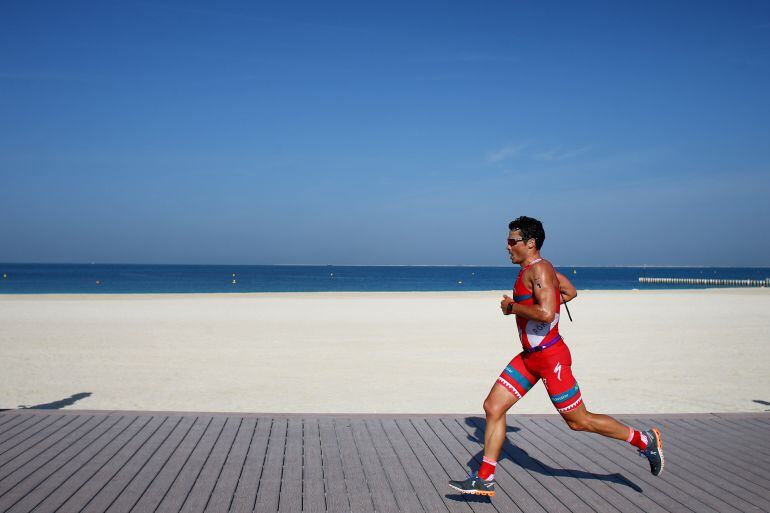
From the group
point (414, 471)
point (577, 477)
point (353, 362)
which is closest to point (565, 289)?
point (577, 477)

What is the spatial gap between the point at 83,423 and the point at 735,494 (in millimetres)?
5746

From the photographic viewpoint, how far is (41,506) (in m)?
4.18

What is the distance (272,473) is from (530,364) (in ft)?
6.98

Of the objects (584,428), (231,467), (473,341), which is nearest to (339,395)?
(231,467)

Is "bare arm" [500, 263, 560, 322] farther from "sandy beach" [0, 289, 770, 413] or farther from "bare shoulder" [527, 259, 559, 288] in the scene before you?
"sandy beach" [0, 289, 770, 413]

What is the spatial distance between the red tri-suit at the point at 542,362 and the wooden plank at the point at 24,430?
164 inches

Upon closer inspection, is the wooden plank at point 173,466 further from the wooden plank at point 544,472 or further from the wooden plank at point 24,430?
the wooden plank at point 544,472

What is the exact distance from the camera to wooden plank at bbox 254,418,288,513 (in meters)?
4.32

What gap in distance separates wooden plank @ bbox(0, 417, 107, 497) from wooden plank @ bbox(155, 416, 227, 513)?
991mm

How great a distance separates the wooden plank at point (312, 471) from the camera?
4.35 metres

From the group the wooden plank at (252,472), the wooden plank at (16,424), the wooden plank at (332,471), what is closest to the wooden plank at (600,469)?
the wooden plank at (332,471)

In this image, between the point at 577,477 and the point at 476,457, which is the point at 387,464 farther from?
the point at 577,477

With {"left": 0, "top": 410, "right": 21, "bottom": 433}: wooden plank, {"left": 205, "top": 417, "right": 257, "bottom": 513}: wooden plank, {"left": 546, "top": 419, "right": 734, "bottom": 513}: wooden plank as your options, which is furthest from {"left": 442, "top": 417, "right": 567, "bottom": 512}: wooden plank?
{"left": 0, "top": 410, "right": 21, "bottom": 433}: wooden plank

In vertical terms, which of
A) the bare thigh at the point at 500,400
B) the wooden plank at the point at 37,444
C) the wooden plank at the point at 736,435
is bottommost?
the wooden plank at the point at 736,435
